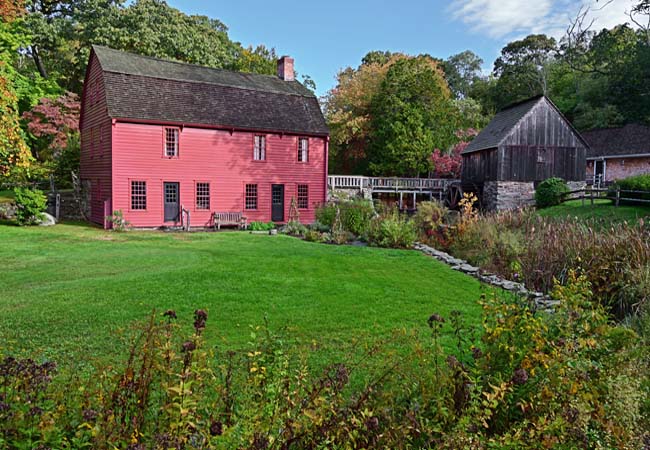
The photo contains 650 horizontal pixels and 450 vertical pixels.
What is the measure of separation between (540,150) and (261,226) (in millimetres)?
18726

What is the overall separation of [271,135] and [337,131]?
14.0 m

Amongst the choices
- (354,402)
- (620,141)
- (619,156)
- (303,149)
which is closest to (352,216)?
(303,149)

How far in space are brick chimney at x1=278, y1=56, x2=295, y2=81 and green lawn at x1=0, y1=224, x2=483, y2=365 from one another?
56.4ft

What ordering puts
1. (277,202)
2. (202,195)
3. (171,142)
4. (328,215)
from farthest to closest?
(277,202) < (202,195) < (171,142) < (328,215)

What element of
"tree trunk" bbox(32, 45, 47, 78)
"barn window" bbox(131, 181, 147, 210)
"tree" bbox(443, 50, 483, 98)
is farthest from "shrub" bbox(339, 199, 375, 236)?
"tree" bbox(443, 50, 483, 98)

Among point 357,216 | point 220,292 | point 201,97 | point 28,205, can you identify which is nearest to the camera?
point 220,292

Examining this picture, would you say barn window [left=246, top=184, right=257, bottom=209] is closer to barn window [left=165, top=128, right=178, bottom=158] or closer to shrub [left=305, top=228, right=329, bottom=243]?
barn window [left=165, top=128, right=178, bottom=158]

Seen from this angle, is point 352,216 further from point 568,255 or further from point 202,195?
point 568,255

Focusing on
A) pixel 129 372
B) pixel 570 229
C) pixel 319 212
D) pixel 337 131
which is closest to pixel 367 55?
pixel 337 131

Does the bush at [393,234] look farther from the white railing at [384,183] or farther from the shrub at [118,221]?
the white railing at [384,183]

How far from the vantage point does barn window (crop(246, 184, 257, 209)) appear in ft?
79.6

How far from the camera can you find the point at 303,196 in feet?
84.7

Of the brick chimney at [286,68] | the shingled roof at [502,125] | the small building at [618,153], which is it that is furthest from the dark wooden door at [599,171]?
the brick chimney at [286,68]

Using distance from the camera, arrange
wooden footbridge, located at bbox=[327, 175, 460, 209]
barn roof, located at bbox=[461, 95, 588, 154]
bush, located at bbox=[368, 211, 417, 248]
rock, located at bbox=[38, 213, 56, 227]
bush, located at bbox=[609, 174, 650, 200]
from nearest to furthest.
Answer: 1. bush, located at bbox=[368, 211, 417, 248]
2. rock, located at bbox=[38, 213, 56, 227]
3. bush, located at bbox=[609, 174, 650, 200]
4. barn roof, located at bbox=[461, 95, 588, 154]
5. wooden footbridge, located at bbox=[327, 175, 460, 209]
